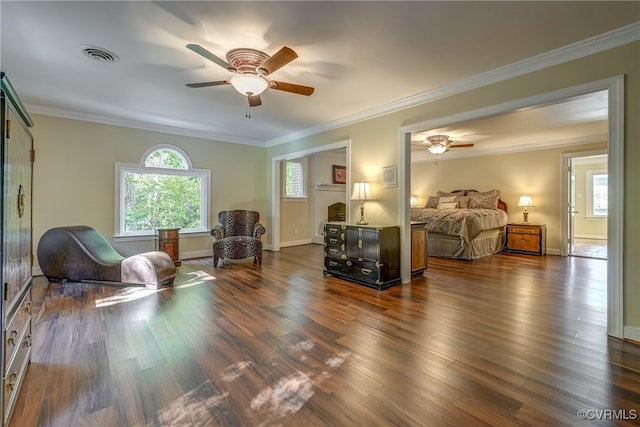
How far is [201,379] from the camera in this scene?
1819mm

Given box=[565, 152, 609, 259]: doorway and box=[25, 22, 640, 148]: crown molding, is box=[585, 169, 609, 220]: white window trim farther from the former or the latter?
box=[25, 22, 640, 148]: crown molding

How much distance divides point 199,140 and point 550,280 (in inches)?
257

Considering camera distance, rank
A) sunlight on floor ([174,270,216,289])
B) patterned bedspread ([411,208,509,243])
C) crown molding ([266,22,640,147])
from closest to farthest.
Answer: crown molding ([266,22,640,147]), sunlight on floor ([174,270,216,289]), patterned bedspread ([411,208,509,243])

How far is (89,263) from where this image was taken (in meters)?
3.90

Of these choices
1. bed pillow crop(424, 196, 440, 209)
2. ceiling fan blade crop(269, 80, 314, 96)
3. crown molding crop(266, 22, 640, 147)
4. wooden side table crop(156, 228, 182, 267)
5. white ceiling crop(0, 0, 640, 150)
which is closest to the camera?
white ceiling crop(0, 0, 640, 150)

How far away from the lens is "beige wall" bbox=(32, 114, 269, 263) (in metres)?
4.48

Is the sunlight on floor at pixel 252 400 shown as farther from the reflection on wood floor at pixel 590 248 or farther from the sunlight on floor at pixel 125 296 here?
the reflection on wood floor at pixel 590 248

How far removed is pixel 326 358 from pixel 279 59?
2.39 m

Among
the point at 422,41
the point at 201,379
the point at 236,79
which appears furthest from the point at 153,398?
the point at 422,41

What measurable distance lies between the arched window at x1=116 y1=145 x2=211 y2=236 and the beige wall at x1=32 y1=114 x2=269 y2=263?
129 millimetres

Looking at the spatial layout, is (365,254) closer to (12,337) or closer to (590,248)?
(12,337)

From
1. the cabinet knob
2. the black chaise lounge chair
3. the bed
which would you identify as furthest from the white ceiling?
the bed

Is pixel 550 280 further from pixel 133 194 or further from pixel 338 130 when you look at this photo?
pixel 133 194

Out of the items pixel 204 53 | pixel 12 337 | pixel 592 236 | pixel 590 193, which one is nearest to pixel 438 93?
pixel 204 53
